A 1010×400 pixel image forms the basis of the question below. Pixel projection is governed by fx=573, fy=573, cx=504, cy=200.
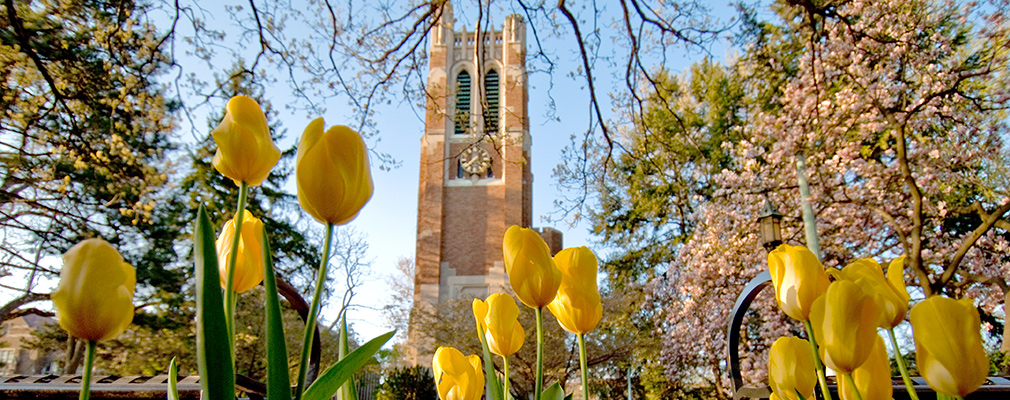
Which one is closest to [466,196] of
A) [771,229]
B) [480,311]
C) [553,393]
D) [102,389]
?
[771,229]

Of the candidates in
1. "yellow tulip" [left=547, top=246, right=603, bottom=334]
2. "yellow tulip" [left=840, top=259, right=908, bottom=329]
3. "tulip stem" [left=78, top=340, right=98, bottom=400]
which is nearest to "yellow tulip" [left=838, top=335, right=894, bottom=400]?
"yellow tulip" [left=840, top=259, right=908, bottom=329]

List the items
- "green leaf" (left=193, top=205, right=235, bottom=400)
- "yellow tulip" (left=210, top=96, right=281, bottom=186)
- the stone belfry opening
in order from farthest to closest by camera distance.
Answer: the stone belfry opening, "yellow tulip" (left=210, top=96, right=281, bottom=186), "green leaf" (left=193, top=205, right=235, bottom=400)

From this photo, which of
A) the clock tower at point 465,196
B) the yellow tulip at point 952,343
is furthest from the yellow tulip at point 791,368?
the clock tower at point 465,196

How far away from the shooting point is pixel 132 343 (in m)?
10.4

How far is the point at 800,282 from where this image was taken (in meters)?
0.57

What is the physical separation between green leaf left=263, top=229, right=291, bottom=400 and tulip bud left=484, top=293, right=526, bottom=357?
362 millimetres

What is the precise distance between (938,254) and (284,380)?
9991mm

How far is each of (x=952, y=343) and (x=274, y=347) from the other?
51 centimetres

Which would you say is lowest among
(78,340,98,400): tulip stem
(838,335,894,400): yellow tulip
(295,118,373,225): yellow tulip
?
(838,335,894,400): yellow tulip

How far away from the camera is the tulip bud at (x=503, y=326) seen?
2.39 ft

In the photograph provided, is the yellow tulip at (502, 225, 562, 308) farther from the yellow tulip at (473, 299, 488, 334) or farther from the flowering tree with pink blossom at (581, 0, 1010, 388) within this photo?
the flowering tree with pink blossom at (581, 0, 1010, 388)

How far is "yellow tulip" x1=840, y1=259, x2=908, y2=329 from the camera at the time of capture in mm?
501

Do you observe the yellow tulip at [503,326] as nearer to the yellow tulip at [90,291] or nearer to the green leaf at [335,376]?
the green leaf at [335,376]

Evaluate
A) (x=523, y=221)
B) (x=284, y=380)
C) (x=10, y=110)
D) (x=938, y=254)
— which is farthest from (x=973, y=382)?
(x=523, y=221)
